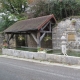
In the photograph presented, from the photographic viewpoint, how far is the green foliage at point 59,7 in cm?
1933

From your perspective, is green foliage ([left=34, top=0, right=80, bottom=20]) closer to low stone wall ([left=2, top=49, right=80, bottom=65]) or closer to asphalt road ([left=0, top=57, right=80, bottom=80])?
low stone wall ([left=2, top=49, right=80, bottom=65])

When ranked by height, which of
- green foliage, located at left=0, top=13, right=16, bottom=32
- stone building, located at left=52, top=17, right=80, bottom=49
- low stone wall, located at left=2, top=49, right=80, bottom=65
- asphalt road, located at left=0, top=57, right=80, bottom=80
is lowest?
asphalt road, located at left=0, top=57, right=80, bottom=80

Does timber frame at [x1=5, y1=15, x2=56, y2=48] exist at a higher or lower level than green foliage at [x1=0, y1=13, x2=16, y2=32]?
lower

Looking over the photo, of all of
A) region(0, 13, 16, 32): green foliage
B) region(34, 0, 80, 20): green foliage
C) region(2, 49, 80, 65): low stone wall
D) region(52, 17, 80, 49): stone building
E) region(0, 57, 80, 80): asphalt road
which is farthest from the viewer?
region(0, 13, 16, 32): green foliage

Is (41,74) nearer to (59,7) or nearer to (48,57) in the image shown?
(48,57)

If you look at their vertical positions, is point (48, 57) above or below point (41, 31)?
below

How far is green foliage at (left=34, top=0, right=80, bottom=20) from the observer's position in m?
19.3

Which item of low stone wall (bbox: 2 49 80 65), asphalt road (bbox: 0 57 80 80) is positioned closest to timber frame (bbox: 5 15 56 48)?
low stone wall (bbox: 2 49 80 65)

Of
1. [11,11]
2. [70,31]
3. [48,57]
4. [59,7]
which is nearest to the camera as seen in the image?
[48,57]

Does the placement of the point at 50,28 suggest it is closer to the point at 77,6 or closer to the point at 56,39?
the point at 56,39

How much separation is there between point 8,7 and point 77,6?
11598 millimetres

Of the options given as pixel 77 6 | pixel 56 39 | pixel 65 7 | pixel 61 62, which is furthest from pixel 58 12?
pixel 61 62

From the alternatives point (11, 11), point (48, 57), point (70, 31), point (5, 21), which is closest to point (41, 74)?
point (48, 57)

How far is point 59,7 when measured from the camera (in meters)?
19.8
